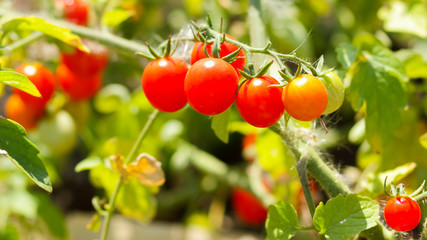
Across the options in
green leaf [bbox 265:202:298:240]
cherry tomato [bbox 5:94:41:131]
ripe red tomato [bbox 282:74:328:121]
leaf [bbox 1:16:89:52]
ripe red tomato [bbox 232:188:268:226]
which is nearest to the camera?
ripe red tomato [bbox 282:74:328:121]

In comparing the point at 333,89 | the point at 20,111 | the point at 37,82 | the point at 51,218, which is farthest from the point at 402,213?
the point at 51,218

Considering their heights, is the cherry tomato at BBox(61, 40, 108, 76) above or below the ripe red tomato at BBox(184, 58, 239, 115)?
below

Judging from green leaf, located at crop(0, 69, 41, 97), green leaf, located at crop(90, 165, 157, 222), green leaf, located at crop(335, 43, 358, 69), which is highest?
green leaf, located at crop(0, 69, 41, 97)

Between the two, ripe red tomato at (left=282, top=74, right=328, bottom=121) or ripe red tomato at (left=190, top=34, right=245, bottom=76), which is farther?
ripe red tomato at (left=190, top=34, right=245, bottom=76)

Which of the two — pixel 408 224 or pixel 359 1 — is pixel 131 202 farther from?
pixel 359 1

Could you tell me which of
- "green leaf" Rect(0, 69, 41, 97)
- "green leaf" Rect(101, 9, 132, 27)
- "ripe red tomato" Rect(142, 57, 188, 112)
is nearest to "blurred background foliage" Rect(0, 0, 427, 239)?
"green leaf" Rect(101, 9, 132, 27)

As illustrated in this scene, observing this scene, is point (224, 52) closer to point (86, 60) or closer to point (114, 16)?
point (114, 16)

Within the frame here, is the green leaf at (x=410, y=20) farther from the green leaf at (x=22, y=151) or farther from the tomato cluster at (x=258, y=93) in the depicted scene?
the green leaf at (x=22, y=151)

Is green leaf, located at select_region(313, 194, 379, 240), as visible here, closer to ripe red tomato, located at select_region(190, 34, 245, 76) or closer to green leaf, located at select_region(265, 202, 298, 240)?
green leaf, located at select_region(265, 202, 298, 240)
